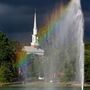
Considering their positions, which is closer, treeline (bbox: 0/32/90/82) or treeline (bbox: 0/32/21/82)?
treeline (bbox: 0/32/90/82)

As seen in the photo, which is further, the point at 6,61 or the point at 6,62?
the point at 6,61

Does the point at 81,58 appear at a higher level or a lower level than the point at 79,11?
lower

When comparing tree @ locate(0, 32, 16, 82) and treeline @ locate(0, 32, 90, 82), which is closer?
treeline @ locate(0, 32, 90, 82)

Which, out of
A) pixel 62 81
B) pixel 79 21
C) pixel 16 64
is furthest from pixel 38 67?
pixel 79 21

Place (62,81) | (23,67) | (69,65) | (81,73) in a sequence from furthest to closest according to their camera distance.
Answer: (23,67), (62,81), (69,65), (81,73)

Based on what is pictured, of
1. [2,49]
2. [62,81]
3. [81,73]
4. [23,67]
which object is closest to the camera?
[81,73]

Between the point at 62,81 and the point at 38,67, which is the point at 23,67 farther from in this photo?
the point at 62,81

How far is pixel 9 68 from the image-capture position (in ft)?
395

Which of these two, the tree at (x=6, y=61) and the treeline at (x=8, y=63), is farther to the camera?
the tree at (x=6, y=61)

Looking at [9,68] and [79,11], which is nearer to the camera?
[79,11]

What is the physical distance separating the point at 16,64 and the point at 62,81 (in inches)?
805

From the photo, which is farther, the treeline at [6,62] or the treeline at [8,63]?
the treeline at [6,62]

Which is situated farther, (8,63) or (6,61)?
(6,61)

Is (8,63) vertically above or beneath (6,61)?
beneath
